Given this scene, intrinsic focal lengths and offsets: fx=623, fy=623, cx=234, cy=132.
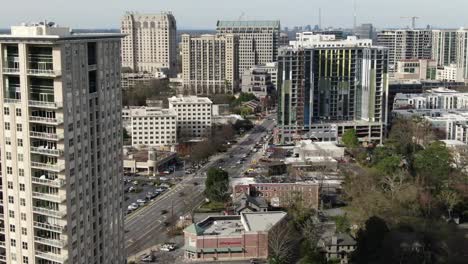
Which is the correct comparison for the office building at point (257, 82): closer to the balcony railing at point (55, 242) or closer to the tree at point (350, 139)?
the tree at point (350, 139)

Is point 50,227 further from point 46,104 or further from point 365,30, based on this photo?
point 365,30

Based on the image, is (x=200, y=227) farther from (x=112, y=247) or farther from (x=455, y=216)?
(x=455, y=216)

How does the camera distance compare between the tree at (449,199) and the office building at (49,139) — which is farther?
the tree at (449,199)

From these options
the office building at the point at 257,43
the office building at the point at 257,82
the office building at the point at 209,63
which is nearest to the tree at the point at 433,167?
the office building at the point at 257,82

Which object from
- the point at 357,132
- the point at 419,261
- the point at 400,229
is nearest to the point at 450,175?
the point at 400,229

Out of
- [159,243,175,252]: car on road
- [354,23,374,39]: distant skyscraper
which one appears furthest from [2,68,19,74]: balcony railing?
[354,23,374,39]: distant skyscraper
